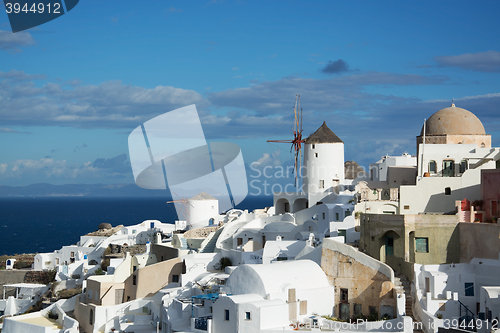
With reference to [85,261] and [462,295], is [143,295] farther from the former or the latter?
[462,295]

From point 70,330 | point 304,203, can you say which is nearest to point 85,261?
point 70,330

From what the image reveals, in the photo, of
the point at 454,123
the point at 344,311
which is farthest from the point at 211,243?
the point at 454,123

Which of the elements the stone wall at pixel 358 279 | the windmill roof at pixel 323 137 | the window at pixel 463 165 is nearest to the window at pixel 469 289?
the stone wall at pixel 358 279

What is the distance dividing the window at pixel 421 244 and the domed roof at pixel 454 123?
39.6ft

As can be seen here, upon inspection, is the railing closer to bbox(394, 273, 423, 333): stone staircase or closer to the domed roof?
bbox(394, 273, 423, 333): stone staircase

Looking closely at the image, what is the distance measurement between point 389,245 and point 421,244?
1.38 m

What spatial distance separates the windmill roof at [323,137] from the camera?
40750 millimetres

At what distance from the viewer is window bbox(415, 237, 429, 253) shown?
2466cm

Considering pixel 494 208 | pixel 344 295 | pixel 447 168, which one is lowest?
pixel 344 295

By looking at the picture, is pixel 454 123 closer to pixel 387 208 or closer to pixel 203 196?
pixel 387 208

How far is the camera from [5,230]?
95.2 meters

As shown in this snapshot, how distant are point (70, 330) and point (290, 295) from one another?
1069 centimetres

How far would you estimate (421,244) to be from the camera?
81.0 ft

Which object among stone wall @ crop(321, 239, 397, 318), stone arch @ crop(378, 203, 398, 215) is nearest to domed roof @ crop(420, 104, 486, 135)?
stone arch @ crop(378, 203, 398, 215)
